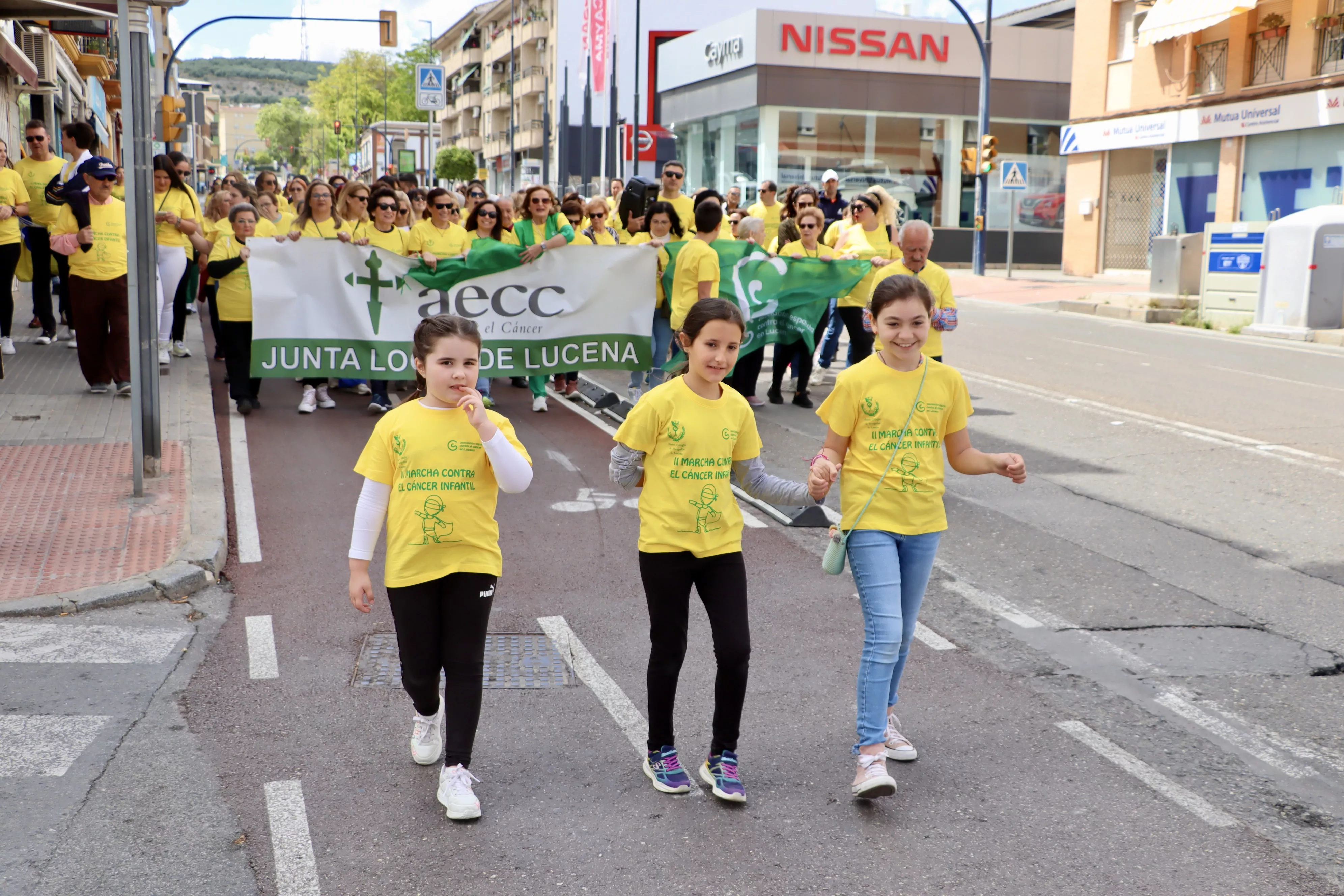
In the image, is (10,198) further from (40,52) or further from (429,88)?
(429,88)

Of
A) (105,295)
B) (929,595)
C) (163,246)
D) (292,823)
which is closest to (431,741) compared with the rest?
(292,823)

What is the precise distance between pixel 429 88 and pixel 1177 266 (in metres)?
34.8

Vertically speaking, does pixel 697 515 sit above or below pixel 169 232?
below

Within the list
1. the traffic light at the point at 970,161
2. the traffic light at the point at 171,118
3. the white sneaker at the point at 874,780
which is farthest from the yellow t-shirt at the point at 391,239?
the traffic light at the point at 970,161

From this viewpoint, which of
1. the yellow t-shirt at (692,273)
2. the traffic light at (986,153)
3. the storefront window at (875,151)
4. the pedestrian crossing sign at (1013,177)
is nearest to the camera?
the yellow t-shirt at (692,273)

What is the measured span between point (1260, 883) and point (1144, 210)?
3208 cm

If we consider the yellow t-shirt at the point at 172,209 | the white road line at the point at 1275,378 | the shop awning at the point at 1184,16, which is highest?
the shop awning at the point at 1184,16

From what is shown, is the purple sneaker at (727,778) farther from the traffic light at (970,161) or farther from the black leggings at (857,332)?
the traffic light at (970,161)

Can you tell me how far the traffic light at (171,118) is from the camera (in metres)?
22.0

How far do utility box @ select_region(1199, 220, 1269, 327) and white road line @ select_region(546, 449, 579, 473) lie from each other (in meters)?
14.5

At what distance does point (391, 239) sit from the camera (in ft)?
36.1

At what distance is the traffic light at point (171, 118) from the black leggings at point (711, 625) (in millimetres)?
20511

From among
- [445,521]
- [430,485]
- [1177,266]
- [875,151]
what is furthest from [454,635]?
[875,151]

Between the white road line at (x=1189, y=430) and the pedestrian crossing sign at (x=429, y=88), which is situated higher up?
the pedestrian crossing sign at (x=429, y=88)
